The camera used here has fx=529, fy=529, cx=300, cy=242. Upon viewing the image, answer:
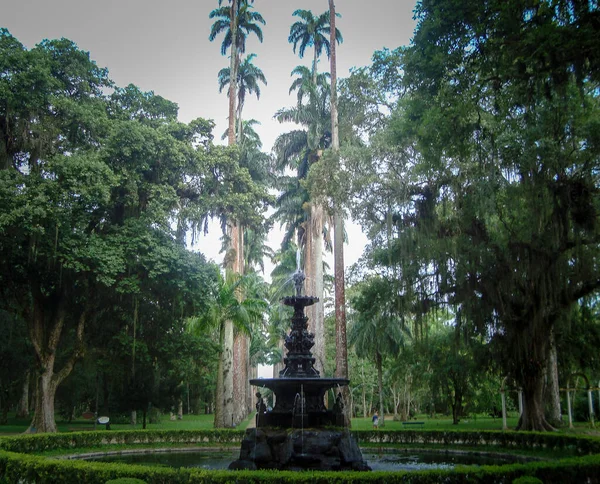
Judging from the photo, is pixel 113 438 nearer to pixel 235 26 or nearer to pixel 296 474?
pixel 296 474

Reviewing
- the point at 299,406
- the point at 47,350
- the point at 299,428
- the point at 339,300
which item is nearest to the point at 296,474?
the point at 299,428

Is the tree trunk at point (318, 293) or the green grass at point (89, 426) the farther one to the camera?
the tree trunk at point (318, 293)

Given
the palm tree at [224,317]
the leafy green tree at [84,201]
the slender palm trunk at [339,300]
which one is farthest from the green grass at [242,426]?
the leafy green tree at [84,201]

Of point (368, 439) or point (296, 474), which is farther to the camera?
point (368, 439)

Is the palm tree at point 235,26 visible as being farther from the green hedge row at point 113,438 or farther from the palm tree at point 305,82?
the green hedge row at point 113,438

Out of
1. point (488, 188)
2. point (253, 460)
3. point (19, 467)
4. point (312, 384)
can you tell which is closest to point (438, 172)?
point (488, 188)

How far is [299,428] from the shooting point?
13328 mm

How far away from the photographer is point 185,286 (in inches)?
914

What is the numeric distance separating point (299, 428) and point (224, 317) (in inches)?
578

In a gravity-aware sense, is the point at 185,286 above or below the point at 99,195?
below

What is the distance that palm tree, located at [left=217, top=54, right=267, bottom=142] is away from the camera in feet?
132

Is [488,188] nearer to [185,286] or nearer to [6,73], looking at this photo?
[185,286]

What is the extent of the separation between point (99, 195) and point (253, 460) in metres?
12.7

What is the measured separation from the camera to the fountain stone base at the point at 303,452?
12242mm
